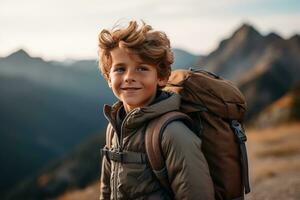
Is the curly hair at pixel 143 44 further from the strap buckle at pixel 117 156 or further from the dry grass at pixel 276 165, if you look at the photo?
the dry grass at pixel 276 165

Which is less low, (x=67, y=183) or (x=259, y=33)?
(x=259, y=33)

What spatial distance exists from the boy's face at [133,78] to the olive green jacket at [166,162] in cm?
20

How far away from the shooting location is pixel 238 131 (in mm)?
4094

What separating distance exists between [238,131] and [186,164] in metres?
0.70

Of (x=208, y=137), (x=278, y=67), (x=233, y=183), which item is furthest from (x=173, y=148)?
(x=278, y=67)

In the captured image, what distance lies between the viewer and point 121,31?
405cm

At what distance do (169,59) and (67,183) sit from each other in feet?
403

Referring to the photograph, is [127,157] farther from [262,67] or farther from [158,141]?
[262,67]

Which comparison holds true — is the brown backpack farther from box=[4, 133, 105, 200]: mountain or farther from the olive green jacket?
box=[4, 133, 105, 200]: mountain

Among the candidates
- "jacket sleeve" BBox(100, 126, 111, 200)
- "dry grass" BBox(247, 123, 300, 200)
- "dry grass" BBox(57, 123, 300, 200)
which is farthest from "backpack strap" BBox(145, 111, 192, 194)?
"dry grass" BBox(247, 123, 300, 200)

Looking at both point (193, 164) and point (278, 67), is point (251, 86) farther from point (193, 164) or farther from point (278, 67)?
point (193, 164)

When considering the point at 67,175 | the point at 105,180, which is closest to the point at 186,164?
the point at 105,180

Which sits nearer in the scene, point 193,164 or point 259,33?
point 193,164

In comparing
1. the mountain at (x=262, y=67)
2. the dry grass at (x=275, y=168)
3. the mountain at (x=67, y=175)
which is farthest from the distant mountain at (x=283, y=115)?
the mountain at (x=67, y=175)
